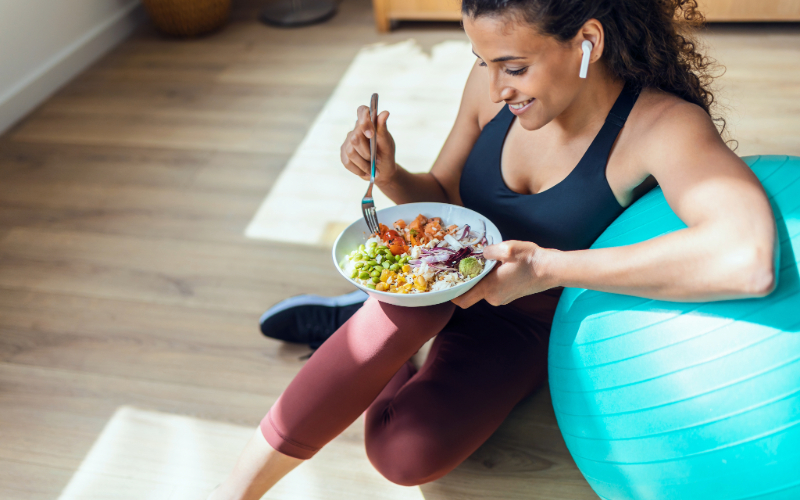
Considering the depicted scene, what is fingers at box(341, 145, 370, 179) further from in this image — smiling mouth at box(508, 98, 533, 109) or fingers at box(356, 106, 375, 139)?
smiling mouth at box(508, 98, 533, 109)

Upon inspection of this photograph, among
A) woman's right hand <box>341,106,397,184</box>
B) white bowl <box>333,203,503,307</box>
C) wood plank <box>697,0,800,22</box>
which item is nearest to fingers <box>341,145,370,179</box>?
woman's right hand <box>341,106,397,184</box>

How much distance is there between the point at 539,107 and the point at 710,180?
307mm

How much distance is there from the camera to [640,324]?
0.99 m

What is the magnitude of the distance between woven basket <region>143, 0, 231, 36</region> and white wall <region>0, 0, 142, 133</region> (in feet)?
0.88

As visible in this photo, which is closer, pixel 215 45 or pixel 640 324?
pixel 640 324

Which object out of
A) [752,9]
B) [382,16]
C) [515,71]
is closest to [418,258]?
[515,71]

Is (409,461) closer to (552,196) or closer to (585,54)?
(552,196)

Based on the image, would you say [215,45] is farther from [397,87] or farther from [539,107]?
[539,107]

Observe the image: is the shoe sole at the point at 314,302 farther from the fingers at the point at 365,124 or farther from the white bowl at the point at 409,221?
the fingers at the point at 365,124

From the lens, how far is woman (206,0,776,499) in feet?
3.18

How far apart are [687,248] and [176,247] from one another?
170cm

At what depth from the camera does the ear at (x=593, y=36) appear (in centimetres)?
102

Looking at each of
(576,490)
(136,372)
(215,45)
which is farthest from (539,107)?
(215,45)

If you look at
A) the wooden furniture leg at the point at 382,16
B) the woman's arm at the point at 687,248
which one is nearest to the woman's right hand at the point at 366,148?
the woman's arm at the point at 687,248
